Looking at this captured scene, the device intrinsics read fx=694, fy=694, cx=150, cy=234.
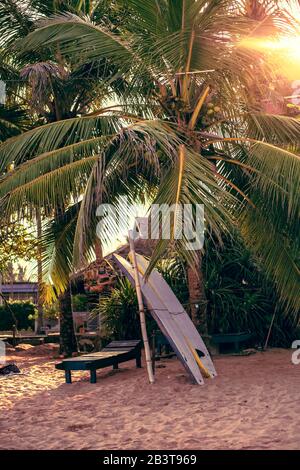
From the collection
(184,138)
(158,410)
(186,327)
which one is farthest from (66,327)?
(158,410)

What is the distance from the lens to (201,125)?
977cm

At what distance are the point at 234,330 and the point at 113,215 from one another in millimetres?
4068

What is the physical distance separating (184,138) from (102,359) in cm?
323

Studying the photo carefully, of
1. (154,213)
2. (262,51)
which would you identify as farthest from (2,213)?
(262,51)

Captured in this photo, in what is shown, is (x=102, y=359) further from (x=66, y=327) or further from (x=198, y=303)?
(x=66, y=327)

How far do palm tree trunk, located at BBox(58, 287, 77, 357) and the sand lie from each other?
2.53 metres

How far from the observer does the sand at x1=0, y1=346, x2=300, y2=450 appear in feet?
20.3

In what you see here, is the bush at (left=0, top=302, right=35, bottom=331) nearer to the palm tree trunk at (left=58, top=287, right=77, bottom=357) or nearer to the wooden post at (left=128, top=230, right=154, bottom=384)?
the palm tree trunk at (left=58, top=287, right=77, bottom=357)

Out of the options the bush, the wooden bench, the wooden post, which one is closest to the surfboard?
the wooden post

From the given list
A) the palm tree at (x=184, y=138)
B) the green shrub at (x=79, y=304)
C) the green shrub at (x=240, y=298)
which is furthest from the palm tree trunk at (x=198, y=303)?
the green shrub at (x=79, y=304)

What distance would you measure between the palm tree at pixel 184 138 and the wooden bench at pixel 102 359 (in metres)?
1.24

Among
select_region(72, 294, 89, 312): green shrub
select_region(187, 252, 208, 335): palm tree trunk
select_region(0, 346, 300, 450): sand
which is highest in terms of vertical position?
select_region(187, 252, 208, 335): palm tree trunk

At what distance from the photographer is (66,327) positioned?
13148mm

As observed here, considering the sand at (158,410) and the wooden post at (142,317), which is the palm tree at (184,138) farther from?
the sand at (158,410)
